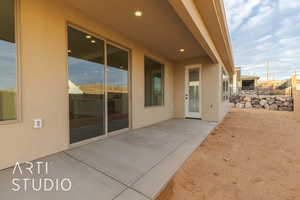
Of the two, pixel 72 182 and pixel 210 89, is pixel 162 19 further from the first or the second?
pixel 210 89

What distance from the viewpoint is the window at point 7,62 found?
179 centimetres

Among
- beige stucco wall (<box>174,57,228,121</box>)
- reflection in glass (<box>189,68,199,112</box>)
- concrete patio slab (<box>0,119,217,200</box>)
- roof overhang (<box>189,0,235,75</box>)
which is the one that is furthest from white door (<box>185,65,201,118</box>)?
concrete patio slab (<box>0,119,217,200</box>)

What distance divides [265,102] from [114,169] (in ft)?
45.5

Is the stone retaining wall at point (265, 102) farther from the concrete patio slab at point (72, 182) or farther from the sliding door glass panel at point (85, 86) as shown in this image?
the concrete patio slab at point (72, 182)

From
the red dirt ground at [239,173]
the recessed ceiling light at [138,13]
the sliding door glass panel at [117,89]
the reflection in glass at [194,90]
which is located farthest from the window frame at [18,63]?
the reflection in glass at [194,90]

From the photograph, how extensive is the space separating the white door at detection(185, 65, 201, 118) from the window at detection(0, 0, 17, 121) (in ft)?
17.9

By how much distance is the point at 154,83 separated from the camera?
5074mm

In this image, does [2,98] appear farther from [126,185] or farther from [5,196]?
[126,185]

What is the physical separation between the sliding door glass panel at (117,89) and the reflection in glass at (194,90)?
332cm

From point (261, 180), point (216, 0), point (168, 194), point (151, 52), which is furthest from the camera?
point (151, 52)

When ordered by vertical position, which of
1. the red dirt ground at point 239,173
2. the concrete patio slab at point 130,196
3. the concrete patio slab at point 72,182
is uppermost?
the concrete patio slab at point 72,182

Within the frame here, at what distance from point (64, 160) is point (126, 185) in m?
1.18

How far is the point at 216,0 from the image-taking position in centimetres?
255

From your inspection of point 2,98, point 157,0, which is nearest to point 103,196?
point 2,98
